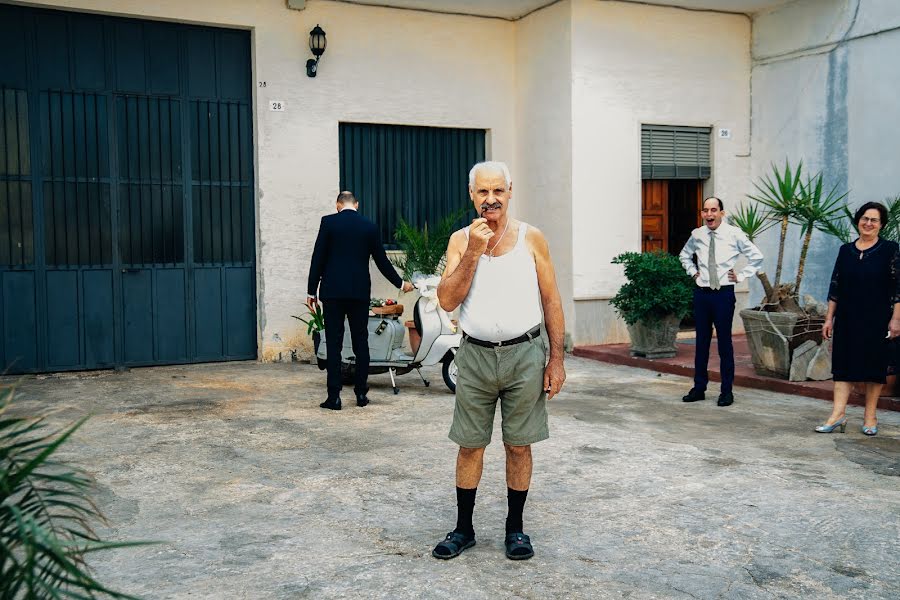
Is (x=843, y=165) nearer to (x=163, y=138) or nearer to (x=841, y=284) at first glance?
(x=841, y=284)

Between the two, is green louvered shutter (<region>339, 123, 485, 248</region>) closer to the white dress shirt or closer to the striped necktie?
the white dress shirt

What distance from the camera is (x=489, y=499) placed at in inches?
211

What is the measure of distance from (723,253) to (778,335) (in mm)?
1374

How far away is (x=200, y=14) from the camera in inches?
428

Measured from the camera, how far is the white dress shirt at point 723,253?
27.3 feet

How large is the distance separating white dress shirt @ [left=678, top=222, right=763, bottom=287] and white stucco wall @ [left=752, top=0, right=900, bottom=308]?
3.63 m

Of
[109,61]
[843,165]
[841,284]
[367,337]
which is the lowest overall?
[367,337]

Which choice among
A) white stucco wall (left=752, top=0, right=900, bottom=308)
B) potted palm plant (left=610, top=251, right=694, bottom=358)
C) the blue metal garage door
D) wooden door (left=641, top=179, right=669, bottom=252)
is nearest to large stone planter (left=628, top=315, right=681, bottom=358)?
potted palm plant (left=610, top=251, right=694, bottom=358)

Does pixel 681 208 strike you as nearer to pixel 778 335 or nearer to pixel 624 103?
pixel 624 103

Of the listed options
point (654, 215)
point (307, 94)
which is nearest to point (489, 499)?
point (307, 94)

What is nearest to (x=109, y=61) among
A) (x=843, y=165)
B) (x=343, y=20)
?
(x=343, y=20)

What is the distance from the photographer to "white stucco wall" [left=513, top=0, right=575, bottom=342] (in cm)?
1195

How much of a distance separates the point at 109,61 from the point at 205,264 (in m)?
2.52

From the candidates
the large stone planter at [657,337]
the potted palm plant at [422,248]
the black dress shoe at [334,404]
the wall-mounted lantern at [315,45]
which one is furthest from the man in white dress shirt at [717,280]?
the wall-mounted lantern at [315,45]
